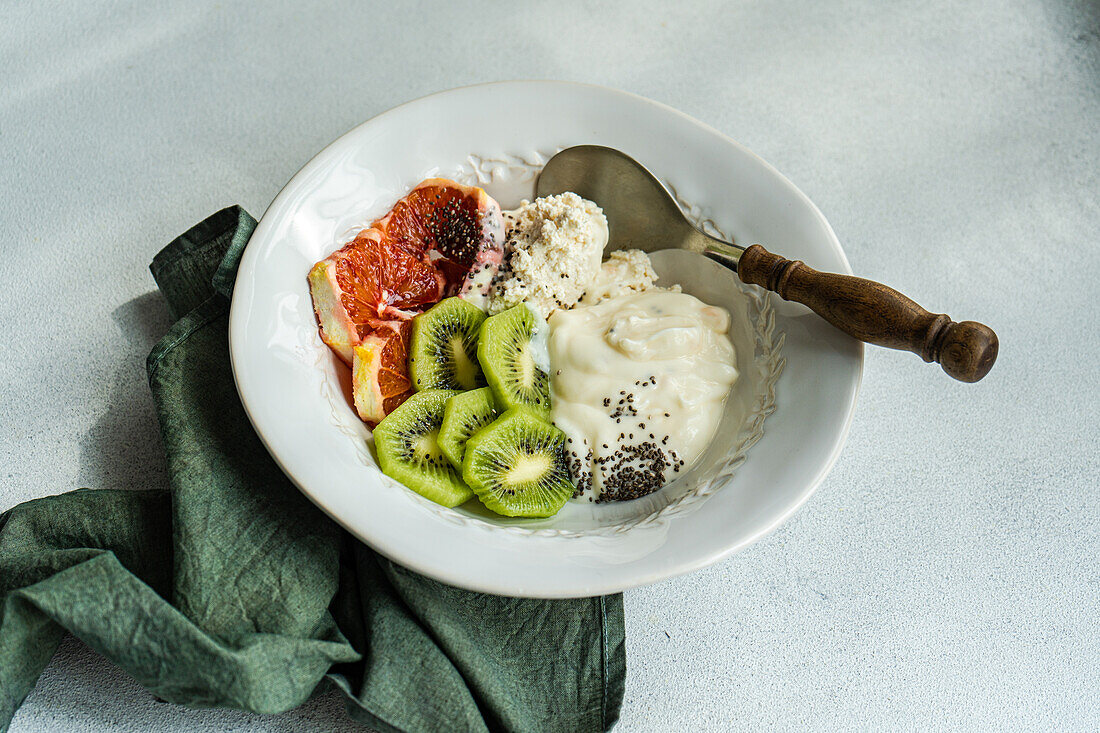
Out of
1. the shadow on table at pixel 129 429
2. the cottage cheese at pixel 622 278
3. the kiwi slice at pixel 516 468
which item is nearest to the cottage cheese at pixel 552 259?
the cottage cheese at pixel 622 278

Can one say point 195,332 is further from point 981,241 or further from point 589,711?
point 981,241

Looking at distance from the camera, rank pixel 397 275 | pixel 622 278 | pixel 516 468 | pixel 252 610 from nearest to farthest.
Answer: pixel 252 610 < pixel 516 468 < pixel 397 275 < pixel 622 278

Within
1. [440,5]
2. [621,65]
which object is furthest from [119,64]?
[621,65]

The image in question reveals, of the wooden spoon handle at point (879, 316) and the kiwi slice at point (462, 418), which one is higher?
the wooden spoon handle at point (879, 316)

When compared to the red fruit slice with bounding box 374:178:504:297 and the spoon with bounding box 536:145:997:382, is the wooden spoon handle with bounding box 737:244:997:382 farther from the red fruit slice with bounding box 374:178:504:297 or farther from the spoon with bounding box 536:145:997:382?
the red fruit slice with bounding box 374:178:504:297

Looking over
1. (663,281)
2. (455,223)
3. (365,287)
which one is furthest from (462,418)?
(663,281)

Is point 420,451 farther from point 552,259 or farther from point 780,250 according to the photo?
A: point 780,250

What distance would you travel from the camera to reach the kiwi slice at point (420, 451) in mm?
1719

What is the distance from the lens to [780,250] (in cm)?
193

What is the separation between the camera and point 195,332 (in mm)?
1905

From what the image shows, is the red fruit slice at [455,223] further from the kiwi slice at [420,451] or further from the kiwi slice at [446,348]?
the kiwi slice at [420,451]

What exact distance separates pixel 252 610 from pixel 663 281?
1.23 meters

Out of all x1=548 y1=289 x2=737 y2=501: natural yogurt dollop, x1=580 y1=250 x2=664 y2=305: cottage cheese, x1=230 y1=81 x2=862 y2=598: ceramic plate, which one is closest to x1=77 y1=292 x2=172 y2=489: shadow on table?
x1=230 y1=81 x2=862 y2=598: ceramic plate

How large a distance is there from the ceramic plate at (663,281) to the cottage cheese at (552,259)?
0.58 feet
